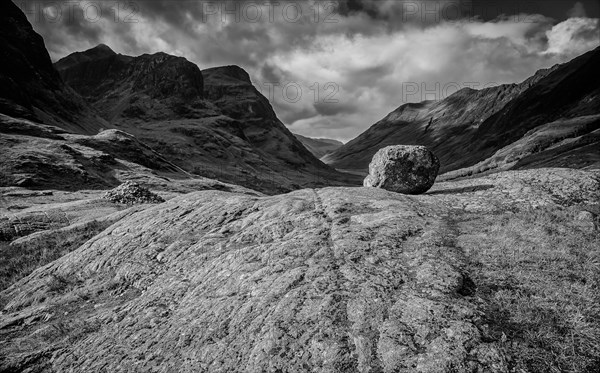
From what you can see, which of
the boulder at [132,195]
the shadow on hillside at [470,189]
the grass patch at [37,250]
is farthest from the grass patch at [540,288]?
the boulder at [132,195]

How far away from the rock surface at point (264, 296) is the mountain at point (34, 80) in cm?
15961

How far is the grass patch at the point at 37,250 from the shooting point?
17.1 meters

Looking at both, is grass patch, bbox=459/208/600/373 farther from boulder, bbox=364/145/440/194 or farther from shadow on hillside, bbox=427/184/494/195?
boulder, bbox=364/145/440/194

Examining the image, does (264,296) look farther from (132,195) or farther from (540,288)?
(132,195)

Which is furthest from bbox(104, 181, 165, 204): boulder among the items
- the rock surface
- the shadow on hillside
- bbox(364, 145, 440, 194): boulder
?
the shadow on hillside

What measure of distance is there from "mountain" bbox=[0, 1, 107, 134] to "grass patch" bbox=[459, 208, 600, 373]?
171588 mm

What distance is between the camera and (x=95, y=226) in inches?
877

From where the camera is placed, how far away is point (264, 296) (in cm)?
969

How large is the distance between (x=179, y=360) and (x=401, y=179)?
19643 mm

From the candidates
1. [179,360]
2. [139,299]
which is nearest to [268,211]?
[139,299]

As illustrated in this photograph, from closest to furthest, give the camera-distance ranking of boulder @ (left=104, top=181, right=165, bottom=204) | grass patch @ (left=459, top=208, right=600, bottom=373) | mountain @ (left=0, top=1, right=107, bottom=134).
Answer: grass patch @ (left=459, top=208, right=600, bottom=373)
boulder @ (left=104, top=181, right=165, bottom=204)
mountain @ (left=0, top=1, right=107, bottom=134)

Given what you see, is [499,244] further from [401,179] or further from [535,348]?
[401,179]

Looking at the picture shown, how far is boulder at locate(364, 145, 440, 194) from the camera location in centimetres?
2342

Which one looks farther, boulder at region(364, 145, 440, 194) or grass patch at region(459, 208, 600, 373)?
boulder at region(364, 145, 440, 194)
